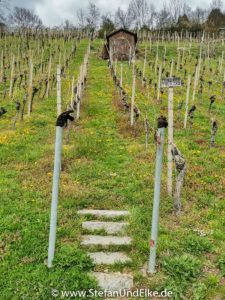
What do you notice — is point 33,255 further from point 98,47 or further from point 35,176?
point 98,47

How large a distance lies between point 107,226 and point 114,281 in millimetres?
1667

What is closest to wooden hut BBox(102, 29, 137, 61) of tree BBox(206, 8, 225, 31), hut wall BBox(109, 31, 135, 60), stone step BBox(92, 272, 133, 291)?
hut wall BBox(109, 31, 135, 60)

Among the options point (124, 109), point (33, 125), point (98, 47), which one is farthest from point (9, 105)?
point (98, 47)

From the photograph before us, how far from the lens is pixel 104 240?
6980 mm

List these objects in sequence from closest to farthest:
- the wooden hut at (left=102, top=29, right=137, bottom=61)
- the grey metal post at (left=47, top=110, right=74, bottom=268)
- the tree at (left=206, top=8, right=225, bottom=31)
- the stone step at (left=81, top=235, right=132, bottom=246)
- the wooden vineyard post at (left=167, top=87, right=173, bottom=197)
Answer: the grey metal post at (left=47, top=110, right=74, bottom=268)
the stone step at (left=81, top=235, right=132, bottom=246)
the wooden vineyard post at (left=167, top=87, right=173, bottom=197)
the wooden hut at (left=102, top=29, right=137, bottom=61)
the tree at (left=206, top=8, right=225, bottom=31)

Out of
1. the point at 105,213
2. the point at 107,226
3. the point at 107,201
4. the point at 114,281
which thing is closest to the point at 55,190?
the point at 114,281

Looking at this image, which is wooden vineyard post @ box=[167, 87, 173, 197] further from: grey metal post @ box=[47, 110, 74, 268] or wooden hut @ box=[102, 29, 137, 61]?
wooden hut @ box=[102, 29, 137, 61]

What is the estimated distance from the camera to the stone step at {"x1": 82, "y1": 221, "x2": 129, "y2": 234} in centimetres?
739

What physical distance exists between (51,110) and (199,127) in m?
7.82

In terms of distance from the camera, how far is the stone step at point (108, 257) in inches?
250

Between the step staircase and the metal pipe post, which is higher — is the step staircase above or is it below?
below

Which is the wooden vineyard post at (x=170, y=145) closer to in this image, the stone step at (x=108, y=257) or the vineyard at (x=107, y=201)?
the vineyard at (x=107, y=201)

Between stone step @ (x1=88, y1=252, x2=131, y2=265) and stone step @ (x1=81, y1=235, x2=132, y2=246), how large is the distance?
255 millimetres

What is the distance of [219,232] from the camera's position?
740 cm
